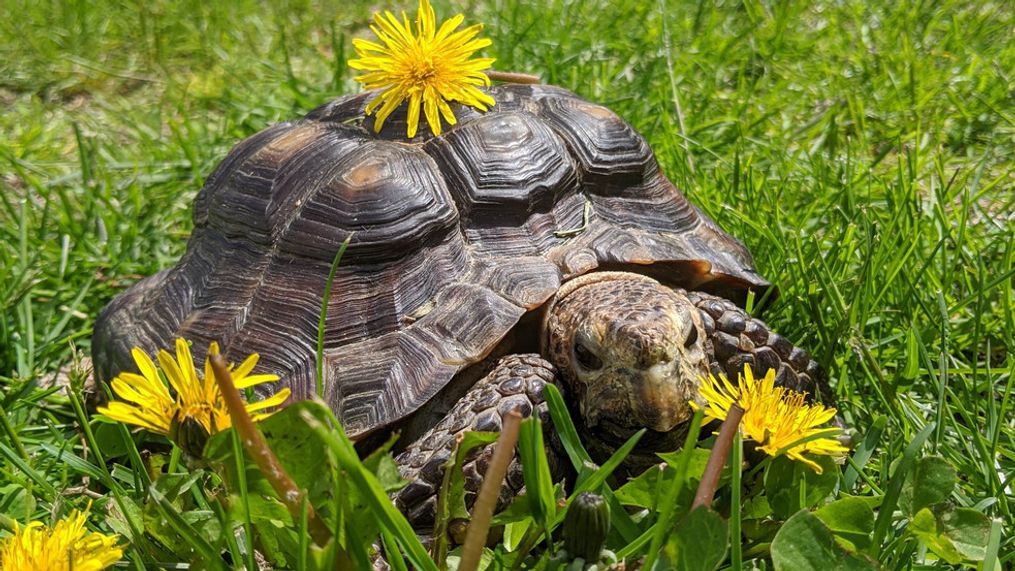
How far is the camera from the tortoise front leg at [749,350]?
2.24 m

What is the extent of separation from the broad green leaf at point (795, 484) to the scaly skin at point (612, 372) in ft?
0.80

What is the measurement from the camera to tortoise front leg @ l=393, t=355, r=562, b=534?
188 centimetres

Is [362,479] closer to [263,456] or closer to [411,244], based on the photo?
[263,456]

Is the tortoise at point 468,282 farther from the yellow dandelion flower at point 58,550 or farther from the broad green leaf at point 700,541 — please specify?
the yellow dandelion flower at point 58,550

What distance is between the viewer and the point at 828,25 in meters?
4.85

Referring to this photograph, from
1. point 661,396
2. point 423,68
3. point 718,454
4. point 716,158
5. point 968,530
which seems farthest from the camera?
point 716,158

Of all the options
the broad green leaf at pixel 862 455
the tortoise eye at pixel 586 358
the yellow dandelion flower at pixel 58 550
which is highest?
the yellow dandelion flower at pixel 58 550

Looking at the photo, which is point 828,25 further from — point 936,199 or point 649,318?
point 649,318

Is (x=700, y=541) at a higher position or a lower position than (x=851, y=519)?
higher

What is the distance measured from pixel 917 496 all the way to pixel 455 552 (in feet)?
2.82

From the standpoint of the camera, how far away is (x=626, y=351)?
1.88 m

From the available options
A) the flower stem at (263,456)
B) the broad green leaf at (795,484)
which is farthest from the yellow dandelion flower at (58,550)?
the broad green leaf at (795,484)

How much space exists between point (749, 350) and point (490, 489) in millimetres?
1189

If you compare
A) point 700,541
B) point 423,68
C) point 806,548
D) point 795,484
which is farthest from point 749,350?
point 423,68
